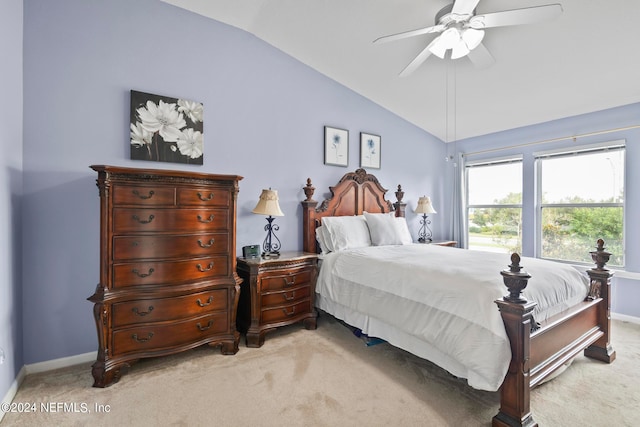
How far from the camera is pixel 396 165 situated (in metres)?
4.54

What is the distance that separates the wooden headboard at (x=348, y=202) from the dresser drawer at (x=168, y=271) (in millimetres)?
1224

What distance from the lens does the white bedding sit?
1.76 meters

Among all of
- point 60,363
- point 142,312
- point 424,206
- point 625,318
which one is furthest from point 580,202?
point 60,363

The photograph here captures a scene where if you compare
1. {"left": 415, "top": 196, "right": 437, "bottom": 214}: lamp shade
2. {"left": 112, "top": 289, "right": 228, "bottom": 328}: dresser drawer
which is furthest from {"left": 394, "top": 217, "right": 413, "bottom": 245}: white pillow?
{"left": 112, "top": 289, "right": 228, "bottom": 328}: dresser drawer

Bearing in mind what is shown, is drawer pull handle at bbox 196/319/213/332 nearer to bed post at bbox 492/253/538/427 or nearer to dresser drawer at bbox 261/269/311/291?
dresser drawer at bbox 261/269/311/291

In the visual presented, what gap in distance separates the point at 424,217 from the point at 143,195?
3.89 metres

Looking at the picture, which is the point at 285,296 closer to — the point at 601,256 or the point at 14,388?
the point at 14,388

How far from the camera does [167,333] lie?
2.29 metres

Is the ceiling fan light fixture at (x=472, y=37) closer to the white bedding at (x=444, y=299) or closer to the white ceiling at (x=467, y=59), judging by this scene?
the white ceiling at (x=467, y=59)

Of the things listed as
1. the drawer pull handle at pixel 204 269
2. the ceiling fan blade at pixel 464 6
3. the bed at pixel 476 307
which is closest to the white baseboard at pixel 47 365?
the drawer pull handle at pixel 204 269

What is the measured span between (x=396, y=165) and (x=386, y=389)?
321 centimetres

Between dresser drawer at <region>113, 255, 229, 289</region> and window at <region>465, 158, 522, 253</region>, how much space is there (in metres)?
3.97

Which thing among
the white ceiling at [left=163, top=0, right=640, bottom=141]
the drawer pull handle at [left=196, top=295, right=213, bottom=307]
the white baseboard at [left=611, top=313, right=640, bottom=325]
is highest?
the white ceiling at [left=163, top=0, right=640, bottom=141]

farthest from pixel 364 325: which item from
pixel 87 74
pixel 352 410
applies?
pixel 87 74
